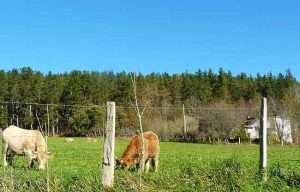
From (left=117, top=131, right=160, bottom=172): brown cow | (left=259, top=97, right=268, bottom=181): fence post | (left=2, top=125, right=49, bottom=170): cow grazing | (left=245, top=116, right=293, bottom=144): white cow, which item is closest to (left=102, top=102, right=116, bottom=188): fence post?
(left=259, top=97, right=268, bottom=181): fence post

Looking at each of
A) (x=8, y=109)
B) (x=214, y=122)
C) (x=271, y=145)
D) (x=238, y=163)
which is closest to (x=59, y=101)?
(x=214, y=122)

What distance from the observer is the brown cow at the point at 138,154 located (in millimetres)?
15602

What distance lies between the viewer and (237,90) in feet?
419

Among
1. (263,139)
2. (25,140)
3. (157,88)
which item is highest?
(157,88)

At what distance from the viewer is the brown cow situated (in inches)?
614

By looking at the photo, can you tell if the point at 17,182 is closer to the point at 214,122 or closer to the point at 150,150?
the point at 150,150

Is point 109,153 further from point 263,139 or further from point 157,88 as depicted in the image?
point 157,88

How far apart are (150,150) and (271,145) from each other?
33.8 metres

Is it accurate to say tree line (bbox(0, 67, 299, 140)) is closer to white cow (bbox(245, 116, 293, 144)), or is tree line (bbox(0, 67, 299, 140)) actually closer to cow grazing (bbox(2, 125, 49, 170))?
white cow (bbox(245, 116, 293, 144))

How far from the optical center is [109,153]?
9953mm

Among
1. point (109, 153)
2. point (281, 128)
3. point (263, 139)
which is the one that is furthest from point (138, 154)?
point (281, 128)

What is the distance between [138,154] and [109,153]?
5955 mm

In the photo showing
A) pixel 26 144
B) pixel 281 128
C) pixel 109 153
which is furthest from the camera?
pixel 281 128

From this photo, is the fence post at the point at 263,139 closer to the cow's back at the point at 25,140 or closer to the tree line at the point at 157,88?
the cow's back at the point at 25,140
